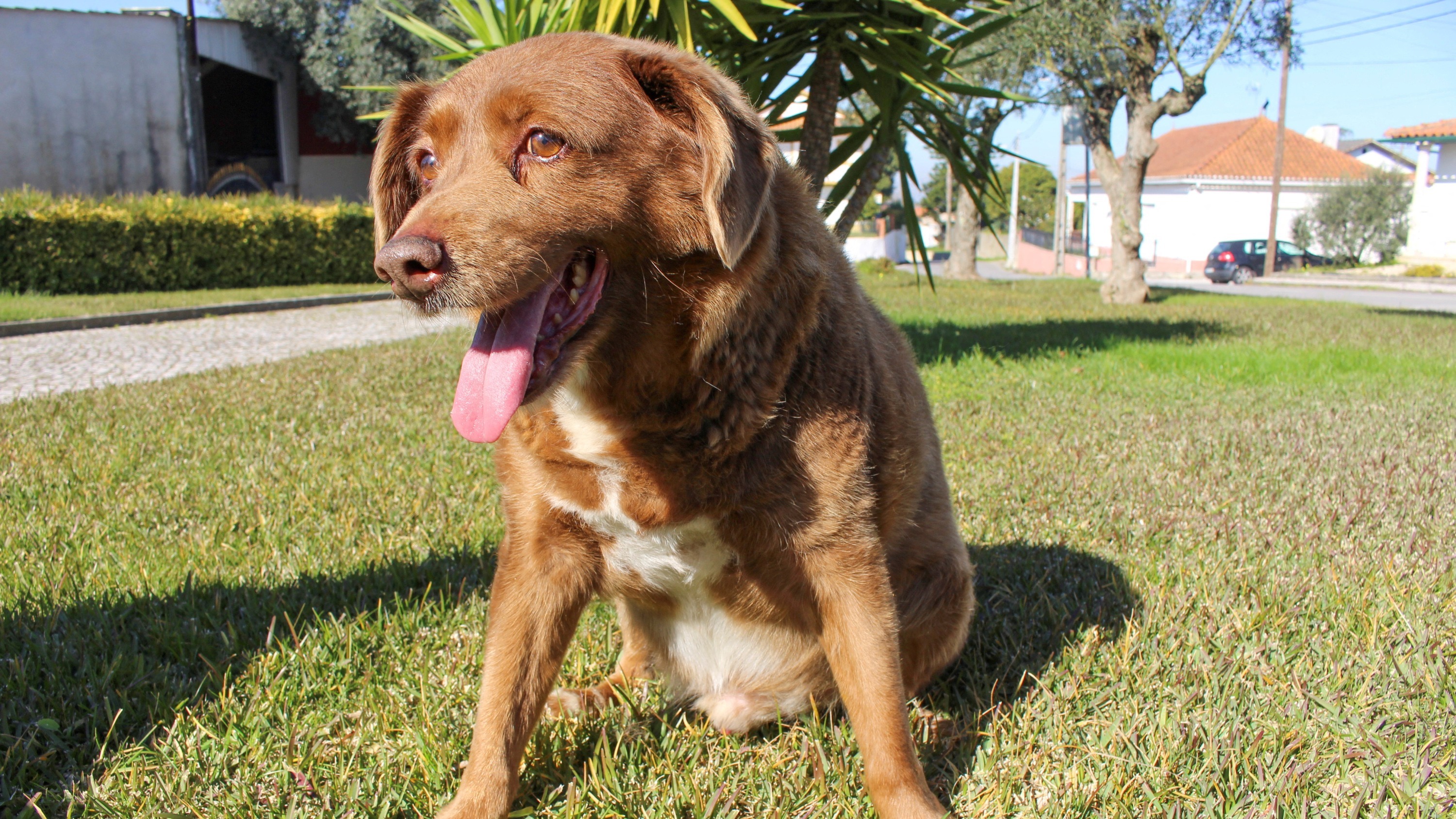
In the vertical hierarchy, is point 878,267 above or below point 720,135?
above

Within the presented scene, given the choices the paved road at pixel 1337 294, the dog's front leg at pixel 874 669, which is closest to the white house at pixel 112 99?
the dog's front leg at pixel 874 669

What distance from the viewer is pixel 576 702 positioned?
2.49 m

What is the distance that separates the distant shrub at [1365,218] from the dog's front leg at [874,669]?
43.6m

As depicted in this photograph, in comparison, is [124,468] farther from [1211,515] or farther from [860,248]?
[860,248]

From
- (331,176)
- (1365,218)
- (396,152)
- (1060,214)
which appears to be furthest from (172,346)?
(1365,218)

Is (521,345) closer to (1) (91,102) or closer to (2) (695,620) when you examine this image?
(2) (695,620)

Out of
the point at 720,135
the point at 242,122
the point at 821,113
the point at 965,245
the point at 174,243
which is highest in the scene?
the point at 242,122

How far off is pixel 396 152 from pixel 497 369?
772 millimetres

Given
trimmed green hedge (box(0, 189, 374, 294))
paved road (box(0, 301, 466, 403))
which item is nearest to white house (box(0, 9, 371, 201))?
trimmed green hedge (box(0, 189, 374, 294))

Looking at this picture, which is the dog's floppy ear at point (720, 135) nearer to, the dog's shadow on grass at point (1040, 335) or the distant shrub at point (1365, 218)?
the dog's shadow on grass at point (1040, 335)

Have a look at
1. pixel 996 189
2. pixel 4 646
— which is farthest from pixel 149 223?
pixel 4 646

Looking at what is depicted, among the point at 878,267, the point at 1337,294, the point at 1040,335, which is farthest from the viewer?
the point at 878,267

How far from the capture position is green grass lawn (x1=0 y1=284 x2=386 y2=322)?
11438mm

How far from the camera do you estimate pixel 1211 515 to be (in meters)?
4.02
